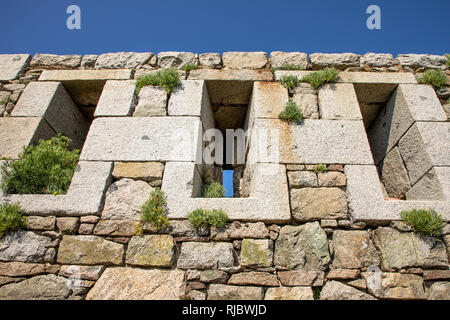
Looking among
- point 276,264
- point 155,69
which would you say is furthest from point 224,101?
point 276,264

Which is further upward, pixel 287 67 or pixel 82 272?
pixel 287 67

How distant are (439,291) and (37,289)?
378 cm

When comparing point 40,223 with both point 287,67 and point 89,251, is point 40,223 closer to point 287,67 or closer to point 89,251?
point 89,251

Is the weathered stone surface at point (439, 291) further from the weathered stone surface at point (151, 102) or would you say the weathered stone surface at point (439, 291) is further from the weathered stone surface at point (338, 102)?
the weathered stone surface at point (151, 102)

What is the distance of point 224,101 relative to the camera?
14.0 ft

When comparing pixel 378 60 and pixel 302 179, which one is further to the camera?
pixel 378 60

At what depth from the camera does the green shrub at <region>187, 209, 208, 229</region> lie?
2732 mm

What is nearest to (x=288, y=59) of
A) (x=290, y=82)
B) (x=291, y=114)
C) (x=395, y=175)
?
(x=290, y=82)

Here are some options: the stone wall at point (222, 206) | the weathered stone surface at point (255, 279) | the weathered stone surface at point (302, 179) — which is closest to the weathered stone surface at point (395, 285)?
the stone wall at point (222, 206)

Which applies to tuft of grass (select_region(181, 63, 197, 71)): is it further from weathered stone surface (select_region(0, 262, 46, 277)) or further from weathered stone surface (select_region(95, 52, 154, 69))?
weathered stone surface (select_region(0, 262, 46, 277))

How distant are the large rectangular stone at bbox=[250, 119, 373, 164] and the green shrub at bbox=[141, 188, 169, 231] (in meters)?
1.22

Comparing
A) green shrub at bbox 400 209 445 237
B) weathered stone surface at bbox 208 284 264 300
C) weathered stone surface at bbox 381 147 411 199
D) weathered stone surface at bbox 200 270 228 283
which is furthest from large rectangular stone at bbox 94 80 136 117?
weathered stone surface at bbox 381 147 411 199

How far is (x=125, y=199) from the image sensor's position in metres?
2.97
